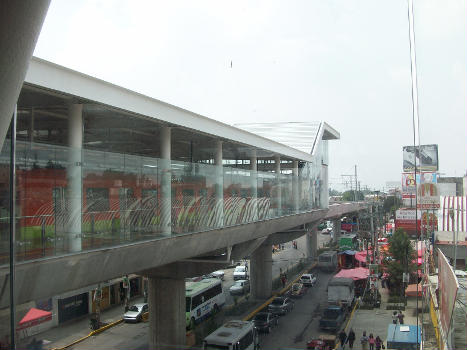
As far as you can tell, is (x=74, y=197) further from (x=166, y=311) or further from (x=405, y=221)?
(x=405, y=221)

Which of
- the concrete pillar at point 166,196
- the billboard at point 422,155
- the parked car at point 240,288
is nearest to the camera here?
the concrete pillar at point 166,196

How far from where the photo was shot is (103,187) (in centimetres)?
708

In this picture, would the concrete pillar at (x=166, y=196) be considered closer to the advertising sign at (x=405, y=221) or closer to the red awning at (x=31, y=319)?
the red awning at (x=31, y=319)

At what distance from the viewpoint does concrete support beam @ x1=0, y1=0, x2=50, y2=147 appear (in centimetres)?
218

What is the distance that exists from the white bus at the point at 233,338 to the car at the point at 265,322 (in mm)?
2610

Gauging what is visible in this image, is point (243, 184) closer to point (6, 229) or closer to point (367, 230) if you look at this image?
point (6, 229)

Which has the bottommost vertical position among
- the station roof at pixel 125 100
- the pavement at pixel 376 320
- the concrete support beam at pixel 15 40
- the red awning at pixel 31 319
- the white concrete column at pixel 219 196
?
the pavement at pixel 376 320

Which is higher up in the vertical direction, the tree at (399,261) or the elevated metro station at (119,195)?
the elevated metro station at (119,195)

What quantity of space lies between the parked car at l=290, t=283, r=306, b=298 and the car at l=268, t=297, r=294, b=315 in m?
2.42

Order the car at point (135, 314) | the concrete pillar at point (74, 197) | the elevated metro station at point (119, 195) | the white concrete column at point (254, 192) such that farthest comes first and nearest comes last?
the car at point (135, 314), the white concrete column at point (254, 192), the concrete pillar at point (74, 197), the elevated metro station at point (119, 195)

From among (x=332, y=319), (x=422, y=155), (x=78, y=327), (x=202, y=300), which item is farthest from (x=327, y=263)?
(x=422, y=155)

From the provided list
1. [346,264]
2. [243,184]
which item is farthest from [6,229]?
[346,264]

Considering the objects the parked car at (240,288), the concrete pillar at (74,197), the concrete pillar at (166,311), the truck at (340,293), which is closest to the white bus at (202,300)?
the parked car at (240,288)

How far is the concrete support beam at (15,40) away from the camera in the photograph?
2184mm
